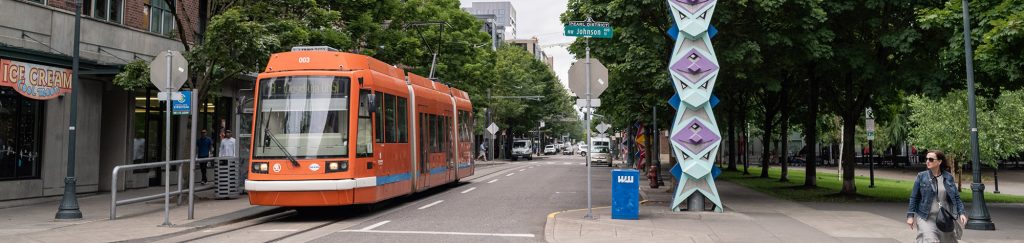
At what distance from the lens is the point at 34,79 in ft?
51.8

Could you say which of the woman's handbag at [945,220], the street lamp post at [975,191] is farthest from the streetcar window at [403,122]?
the street lamp post at [975,191]

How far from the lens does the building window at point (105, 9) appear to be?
19.9 m

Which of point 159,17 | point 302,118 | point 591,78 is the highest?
point 159,17

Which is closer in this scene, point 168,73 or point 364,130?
point 168,73

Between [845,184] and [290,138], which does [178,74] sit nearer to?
[290,138]

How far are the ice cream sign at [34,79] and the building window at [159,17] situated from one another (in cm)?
632

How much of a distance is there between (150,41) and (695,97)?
53.0ft

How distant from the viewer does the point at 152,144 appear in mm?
23328

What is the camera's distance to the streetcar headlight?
12836mm

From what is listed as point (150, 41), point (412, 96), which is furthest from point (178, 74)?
point (150, 41)

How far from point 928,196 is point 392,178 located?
9797mm

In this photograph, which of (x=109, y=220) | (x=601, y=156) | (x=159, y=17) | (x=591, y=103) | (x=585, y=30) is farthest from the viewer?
(x=601, y=156)

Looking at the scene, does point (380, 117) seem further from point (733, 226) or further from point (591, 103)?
point (733, 226)

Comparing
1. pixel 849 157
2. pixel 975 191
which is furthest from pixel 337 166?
pixel 849 157
